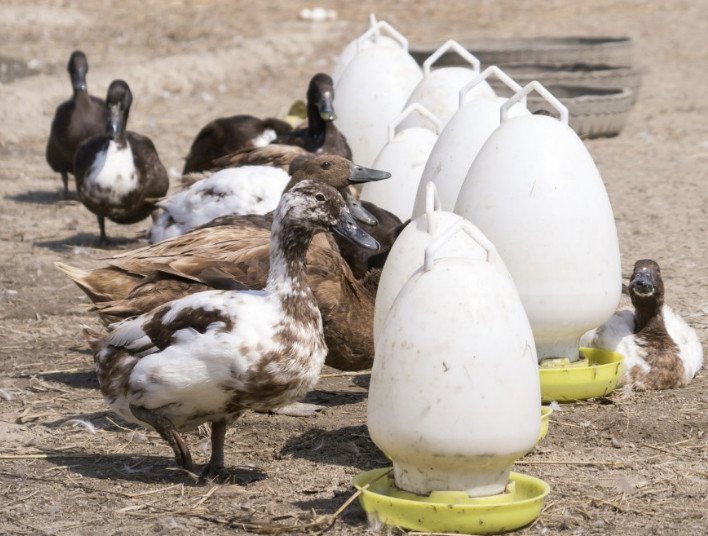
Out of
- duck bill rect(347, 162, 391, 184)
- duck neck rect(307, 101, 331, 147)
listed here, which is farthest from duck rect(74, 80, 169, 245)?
duck bill rect(347, 162, 391, 184)

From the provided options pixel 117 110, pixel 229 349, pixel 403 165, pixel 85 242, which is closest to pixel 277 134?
pixel 117 110

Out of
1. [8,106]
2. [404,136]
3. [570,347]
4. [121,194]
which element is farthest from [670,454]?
[8,106]

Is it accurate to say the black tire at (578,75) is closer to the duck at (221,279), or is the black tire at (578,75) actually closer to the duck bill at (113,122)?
the duck bill at (113,122)

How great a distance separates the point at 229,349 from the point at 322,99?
466 cm

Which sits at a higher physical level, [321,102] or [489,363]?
[321,102]

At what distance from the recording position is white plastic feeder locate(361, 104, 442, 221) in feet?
24.8

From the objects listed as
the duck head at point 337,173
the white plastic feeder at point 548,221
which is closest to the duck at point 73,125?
the duck head at point 337,173

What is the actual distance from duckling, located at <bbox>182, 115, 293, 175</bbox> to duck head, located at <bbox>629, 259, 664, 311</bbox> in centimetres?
392

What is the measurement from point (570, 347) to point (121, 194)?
14.5ft

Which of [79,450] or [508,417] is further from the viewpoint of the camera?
[79,450]

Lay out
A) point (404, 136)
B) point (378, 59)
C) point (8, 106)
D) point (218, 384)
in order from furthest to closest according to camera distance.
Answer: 1. point (8, 106)
2. point (378, 59)
3. point (404, 136)
4. point (218, 384)

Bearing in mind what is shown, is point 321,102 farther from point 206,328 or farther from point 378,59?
point 206,328

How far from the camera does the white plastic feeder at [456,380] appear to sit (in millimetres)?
4066

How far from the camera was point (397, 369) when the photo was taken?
13.6 ft
